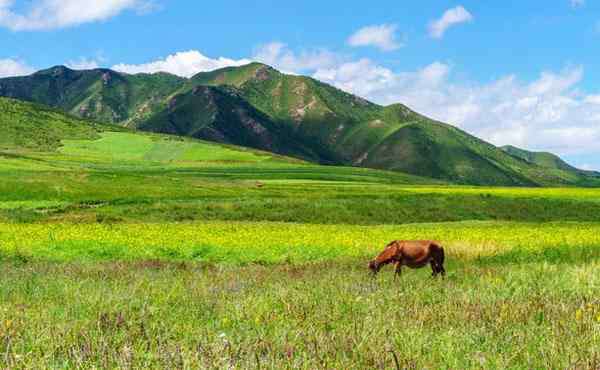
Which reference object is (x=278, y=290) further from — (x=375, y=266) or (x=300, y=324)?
(x=375, y=266)

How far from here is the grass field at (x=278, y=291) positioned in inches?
284

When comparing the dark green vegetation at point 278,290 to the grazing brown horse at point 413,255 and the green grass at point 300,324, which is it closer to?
the green grass at point 300,324

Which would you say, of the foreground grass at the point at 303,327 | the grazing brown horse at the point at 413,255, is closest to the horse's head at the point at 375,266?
the grazing brown horse at the point at 413,255

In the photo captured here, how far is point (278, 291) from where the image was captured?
12703 mm

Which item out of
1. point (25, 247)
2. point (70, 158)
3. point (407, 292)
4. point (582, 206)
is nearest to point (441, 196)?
point (582, 206)

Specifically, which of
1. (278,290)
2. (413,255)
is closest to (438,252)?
(413,255)

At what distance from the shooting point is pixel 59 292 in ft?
41.9

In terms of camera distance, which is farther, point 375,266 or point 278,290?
point 375,266

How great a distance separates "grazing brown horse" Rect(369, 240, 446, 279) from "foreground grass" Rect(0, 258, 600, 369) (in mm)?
6983

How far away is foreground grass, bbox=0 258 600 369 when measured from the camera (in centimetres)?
676

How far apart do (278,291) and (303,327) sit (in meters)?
3.36

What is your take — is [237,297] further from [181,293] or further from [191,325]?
[191,325]

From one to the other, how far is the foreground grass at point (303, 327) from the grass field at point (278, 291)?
4 centimetres

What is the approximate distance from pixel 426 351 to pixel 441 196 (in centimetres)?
7384
